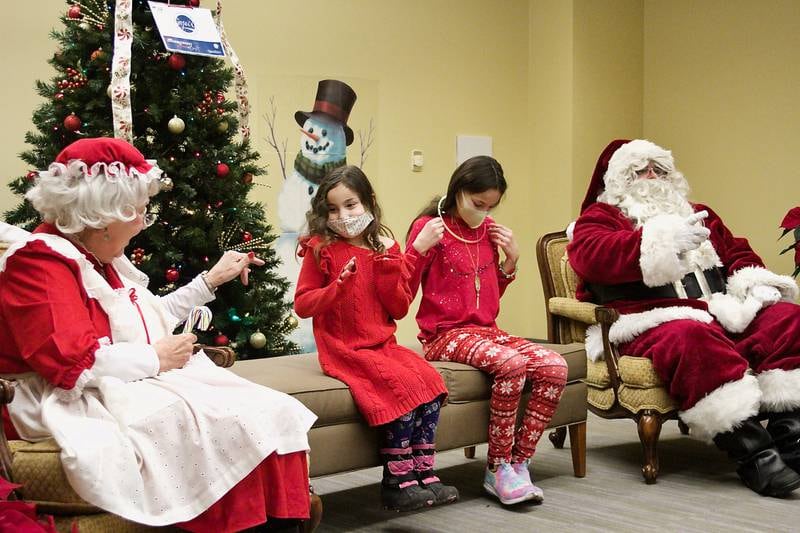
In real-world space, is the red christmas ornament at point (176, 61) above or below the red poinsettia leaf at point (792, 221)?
above

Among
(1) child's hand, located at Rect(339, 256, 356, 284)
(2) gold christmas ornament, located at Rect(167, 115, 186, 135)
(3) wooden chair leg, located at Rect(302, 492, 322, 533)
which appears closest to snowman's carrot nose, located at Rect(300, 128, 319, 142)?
(2) gold christmas ornament, located at Rect(167, 115, 186, 135)

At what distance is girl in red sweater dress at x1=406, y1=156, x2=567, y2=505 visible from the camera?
3115mm

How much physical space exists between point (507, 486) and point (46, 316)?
1.68 metres

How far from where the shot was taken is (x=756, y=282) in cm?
377

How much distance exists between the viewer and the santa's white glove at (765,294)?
12.1 feet

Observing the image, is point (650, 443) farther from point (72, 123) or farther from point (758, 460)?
point (72, 123)

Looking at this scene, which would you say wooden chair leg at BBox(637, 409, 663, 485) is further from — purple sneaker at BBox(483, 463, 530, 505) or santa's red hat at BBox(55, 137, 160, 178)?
santa's red hat at BBox(55, 137, 160, 178)

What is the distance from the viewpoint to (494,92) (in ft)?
22.2

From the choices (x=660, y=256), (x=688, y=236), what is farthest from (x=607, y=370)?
(x=688, y=236)

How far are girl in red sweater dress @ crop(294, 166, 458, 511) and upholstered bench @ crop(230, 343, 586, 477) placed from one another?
0.06 metres

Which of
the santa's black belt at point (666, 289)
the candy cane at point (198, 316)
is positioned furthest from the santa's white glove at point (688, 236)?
the candy cane at point (198, 316)

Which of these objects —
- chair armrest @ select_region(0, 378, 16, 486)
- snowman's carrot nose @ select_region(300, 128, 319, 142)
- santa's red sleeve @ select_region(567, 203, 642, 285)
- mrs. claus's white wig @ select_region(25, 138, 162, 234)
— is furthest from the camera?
snowman's carrot nose @ select_region(300, 128, 319, 142)

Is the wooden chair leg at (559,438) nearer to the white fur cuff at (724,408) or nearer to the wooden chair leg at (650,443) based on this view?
the wooden chair leg at (650,443)

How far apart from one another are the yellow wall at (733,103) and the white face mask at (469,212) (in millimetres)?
3351
